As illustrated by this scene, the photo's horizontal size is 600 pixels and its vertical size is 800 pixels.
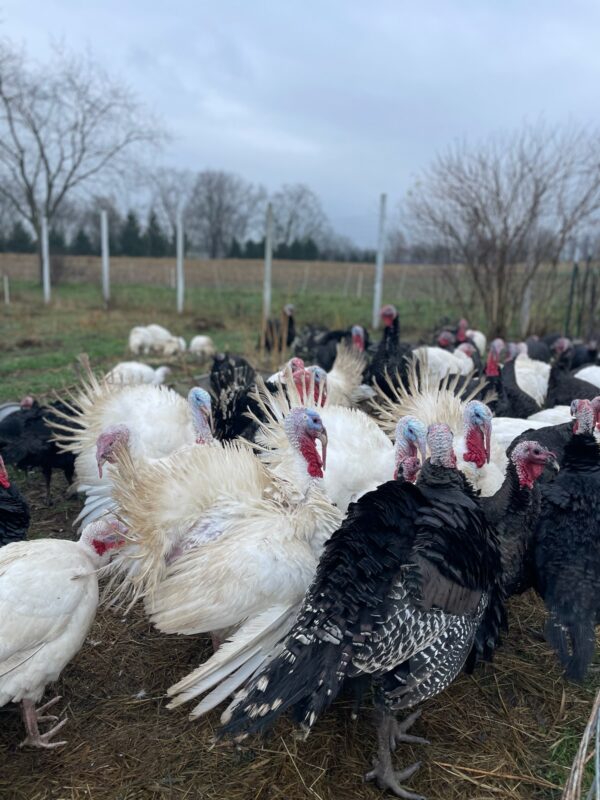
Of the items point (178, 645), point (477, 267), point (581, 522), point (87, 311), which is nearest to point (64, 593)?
point (178, 645)

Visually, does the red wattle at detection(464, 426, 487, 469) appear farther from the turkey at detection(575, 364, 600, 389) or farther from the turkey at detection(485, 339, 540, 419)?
the turkey at detection(575, 364, 600, 389)

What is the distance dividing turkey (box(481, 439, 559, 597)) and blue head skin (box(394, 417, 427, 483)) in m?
0.38

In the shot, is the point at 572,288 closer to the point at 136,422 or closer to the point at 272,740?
the point at 136,422

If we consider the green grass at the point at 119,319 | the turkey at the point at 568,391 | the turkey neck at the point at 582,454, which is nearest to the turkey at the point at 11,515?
the turkey neck at the point at 582,454

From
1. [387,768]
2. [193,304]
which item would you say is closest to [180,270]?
[193,304]

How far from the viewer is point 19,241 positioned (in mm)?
23828

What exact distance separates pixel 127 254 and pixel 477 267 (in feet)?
47.3

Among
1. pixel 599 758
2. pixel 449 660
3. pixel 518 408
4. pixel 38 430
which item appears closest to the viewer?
pixel 599 758

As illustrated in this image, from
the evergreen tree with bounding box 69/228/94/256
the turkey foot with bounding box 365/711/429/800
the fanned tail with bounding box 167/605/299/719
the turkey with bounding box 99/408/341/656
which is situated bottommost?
the turkey foot with bounding box 365/711/429/800

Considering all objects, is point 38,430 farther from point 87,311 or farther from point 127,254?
point 127,254

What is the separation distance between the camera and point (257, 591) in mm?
2389

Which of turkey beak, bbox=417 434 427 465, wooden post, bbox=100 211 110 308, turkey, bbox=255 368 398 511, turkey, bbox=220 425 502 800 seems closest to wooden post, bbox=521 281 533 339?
wooden post, bbox=100 211 110 308

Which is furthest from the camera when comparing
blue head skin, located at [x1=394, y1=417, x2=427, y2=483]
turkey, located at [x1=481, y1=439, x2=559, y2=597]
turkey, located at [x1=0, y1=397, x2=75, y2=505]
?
turkey, located at [x1=0, y1=397, x2=75, y2=505]

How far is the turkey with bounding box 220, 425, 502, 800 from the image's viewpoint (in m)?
2.03
